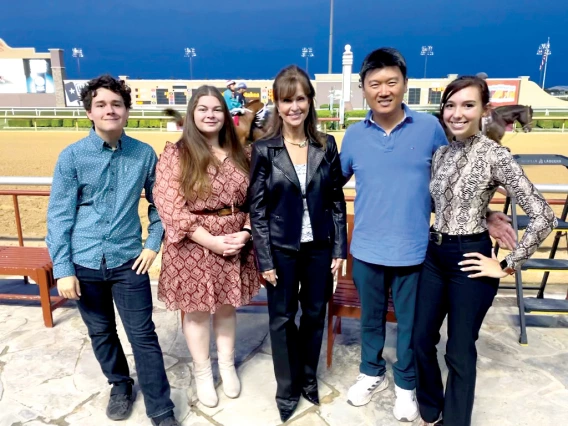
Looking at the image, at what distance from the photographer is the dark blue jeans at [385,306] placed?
2348mm

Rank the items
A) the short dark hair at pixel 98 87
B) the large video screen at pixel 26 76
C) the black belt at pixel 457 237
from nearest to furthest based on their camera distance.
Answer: the black belt at pixel 457 237 → the short dark hair at pixel 98 87 → the large video screen at pixel 26 76

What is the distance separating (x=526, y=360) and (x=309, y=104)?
7.33ft

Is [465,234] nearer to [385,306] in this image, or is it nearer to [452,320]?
[452,320]

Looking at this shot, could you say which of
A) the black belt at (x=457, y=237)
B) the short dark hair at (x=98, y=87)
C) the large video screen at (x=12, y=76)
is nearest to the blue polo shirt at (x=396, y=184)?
the black belt at (x=457, y=237)

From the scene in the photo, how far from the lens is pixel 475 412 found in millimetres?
2490

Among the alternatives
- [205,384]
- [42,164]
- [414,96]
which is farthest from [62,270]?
[414,96]

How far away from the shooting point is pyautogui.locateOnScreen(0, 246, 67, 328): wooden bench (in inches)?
132

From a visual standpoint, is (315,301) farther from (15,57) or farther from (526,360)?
(15,57)

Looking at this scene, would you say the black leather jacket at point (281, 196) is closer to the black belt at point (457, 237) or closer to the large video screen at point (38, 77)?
the black belt at point (457, 237)

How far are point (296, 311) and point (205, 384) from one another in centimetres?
70

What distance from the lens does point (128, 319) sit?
2277 millimetres

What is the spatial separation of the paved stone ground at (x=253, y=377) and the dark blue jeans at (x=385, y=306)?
29 centimetres

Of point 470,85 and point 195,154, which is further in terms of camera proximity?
point 195,154

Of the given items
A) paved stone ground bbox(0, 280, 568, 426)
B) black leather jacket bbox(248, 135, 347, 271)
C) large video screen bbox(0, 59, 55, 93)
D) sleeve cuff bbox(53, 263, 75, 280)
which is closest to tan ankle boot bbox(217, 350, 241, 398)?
paved stone ground bbox(0, 280, 568, 426)
